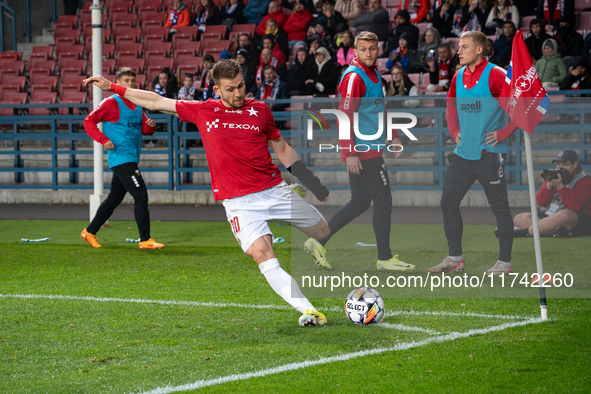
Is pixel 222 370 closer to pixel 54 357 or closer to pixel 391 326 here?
pixel 54 357

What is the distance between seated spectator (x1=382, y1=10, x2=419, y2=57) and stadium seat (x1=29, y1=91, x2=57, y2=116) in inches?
342

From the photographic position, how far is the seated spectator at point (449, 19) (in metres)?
15.2

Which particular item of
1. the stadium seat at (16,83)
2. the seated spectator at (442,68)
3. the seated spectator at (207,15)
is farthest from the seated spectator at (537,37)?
the stadium seat at (16,83)

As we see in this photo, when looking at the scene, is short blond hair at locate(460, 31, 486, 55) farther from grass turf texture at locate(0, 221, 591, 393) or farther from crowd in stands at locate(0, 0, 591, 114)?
crowd in stands at locate(0, 0, 591, 114)

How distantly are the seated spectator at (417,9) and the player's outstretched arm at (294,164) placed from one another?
11.4 metres

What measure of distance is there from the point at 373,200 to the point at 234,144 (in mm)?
2151

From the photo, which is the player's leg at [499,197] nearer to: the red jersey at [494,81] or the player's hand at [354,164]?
the red jersey at [494,81]

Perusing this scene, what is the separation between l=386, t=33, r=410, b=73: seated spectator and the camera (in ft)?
48.9

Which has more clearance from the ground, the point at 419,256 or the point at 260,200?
the point at 260,200

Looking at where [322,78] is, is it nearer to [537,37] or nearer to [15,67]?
[537,37]

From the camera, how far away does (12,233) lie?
11.0 m

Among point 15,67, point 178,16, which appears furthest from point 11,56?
point 178,16

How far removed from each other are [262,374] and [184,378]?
0.40 m

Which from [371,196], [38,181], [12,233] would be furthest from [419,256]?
[38,181]
